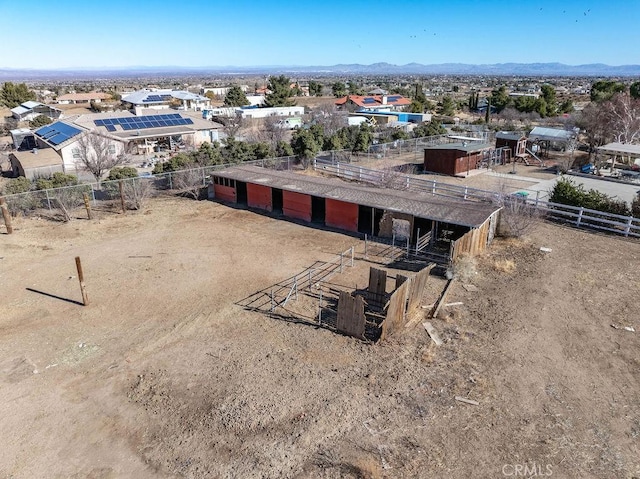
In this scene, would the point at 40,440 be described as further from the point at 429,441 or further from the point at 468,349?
the point at 468,349

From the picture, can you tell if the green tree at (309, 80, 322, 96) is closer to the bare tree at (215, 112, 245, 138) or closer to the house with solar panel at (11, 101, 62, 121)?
the bare tree at (215, 112, 245, 138)

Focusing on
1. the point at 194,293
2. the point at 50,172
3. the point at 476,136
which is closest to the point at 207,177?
the point at 50,172

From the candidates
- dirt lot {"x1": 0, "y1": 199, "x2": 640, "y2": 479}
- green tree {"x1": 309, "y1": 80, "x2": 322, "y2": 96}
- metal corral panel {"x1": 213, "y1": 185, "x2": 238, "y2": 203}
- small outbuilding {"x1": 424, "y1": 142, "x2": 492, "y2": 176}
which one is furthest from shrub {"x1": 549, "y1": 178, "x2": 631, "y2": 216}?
green tree {"x1": 309, "y1": 80, "x2": 322, "y2": 96}

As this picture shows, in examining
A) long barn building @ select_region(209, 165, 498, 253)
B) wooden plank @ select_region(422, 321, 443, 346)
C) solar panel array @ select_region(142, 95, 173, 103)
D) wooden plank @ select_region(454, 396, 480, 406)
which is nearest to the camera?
wooden plank @ select_region(454, 396, 480, 406)

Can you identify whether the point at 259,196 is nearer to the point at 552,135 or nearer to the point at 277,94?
the point at 552,135

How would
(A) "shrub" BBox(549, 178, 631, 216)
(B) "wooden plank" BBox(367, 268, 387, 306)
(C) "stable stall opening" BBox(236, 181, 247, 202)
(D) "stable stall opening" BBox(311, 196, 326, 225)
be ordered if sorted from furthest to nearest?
1. (C) "stable stall opening" BBox(236, 181, 247, 202)
2. (D) "stable stall opening" BBox(311, 196, 326, 225)
3. (A) "shrub" BBox(549, 178, 631, 216)
4. (B) "wooden plank" BBox(367, 268, 387, 306)
